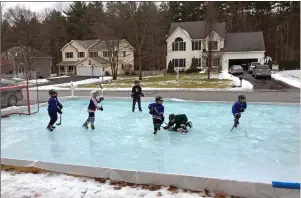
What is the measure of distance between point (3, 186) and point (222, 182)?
138 inches

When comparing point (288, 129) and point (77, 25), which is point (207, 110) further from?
point (77, 25)

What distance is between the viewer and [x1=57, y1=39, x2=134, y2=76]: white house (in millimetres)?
46531

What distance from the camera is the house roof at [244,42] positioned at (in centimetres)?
4131

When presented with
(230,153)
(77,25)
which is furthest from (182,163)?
(77,25)

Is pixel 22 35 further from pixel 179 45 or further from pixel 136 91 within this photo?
pixel 136 91

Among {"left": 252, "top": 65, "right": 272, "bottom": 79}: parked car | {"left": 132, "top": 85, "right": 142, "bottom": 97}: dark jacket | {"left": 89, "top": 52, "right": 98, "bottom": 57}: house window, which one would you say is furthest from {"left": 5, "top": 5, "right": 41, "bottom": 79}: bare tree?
{"left": 132, "top": 85, "right": 142, "bottom": 97}: dark jacket

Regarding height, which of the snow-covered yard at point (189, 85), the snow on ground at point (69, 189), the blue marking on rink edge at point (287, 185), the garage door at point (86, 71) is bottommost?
the snow on ground at point (69, 189)

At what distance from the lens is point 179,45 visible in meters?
43.6

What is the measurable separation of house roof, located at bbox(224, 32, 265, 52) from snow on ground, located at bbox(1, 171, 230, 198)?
39.8m

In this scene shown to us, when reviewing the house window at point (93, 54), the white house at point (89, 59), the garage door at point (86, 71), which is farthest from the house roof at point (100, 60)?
the house window at point (93, 54)

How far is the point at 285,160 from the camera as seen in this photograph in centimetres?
588

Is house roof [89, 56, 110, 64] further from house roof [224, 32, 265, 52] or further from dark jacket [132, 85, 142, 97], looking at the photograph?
dark jacket [132, 85, 142, 97]

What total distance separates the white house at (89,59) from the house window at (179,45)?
257 inches

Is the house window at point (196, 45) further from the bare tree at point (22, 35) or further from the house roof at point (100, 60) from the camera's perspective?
the bare tree at point (22, 35)
